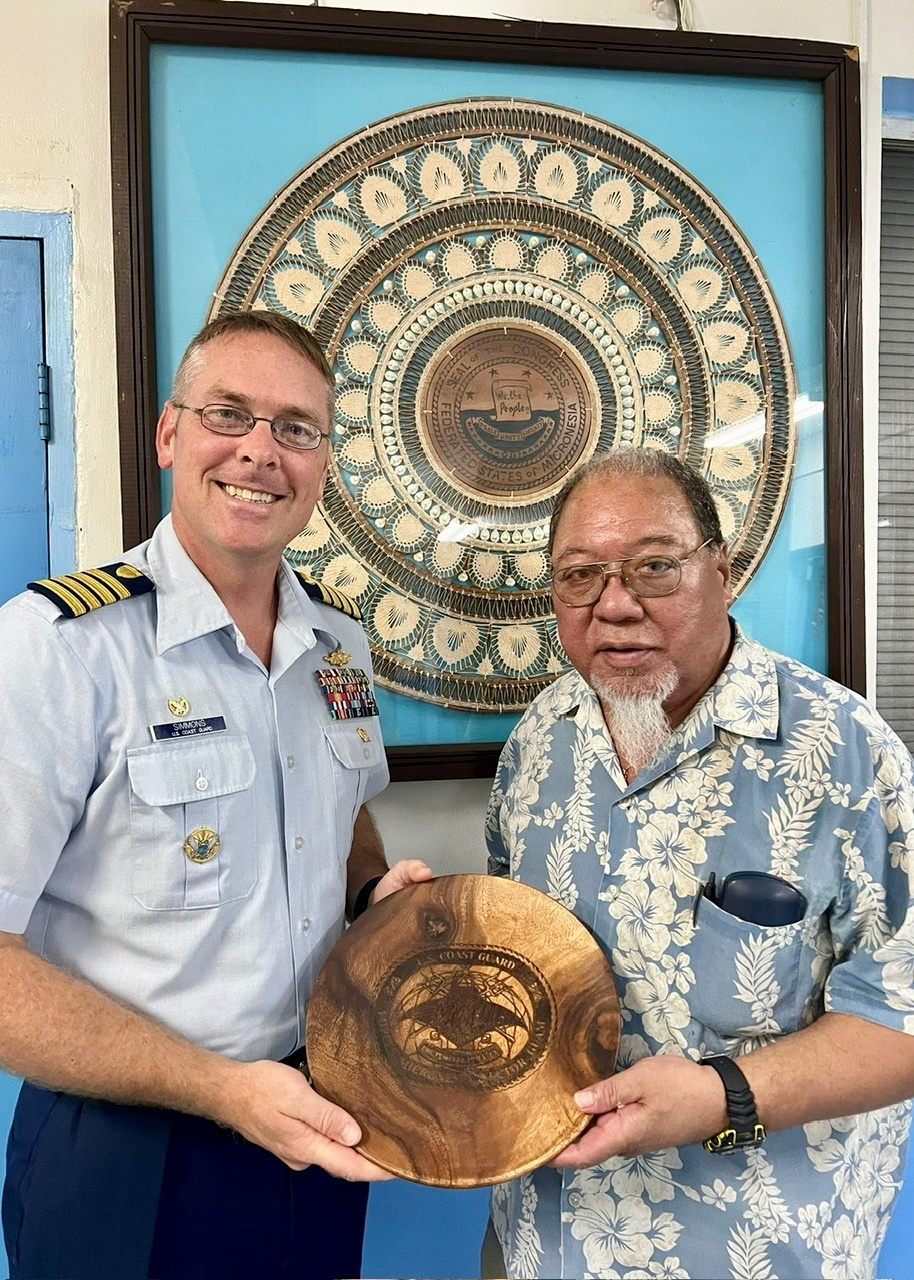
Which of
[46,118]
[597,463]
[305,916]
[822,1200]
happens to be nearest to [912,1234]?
[822,1200]

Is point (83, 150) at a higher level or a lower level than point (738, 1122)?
higher

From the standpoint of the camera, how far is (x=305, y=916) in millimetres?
1162

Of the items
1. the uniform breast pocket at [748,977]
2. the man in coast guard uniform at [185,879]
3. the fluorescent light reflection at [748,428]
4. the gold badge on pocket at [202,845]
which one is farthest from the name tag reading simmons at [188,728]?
the fluorescent light reflection at [748,428]

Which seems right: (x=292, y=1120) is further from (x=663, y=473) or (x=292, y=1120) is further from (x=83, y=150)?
(x=83, y=150)

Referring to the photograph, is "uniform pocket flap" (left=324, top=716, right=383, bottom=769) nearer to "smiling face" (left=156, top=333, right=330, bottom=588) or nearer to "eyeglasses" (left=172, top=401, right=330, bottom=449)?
"smiling face" (left=156, top=333, right=330, bottom=588)

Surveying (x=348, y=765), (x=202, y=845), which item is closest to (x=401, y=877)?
(x=348, y=765)

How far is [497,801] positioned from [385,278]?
0.88 meters

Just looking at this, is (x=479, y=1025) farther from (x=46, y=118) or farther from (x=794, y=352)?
(x=46, y=118)

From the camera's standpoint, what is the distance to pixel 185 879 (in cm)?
108

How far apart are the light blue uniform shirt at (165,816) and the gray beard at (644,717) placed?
1.36ft

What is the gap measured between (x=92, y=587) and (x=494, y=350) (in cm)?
81

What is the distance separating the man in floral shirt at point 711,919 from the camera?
1068mm

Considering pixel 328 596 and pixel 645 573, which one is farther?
pixel 328 596

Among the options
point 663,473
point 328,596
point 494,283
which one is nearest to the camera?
point 663,473
